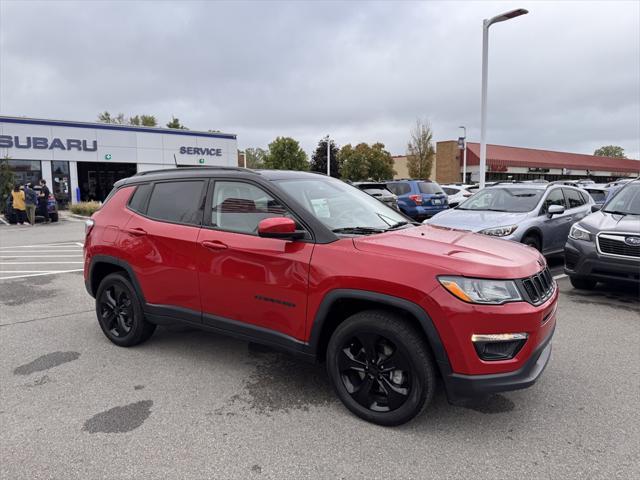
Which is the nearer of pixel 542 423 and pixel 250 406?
pixel 542 423

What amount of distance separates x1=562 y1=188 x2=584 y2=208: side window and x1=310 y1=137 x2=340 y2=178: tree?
1554 inches

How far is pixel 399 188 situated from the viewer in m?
15.6

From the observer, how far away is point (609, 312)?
18.5ft

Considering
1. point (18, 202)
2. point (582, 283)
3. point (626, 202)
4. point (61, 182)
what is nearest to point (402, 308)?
point (582, 283)

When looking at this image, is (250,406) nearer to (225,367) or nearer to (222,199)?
(225,367)

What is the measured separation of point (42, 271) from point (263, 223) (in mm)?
7255

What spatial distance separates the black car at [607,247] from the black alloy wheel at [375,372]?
14.1ft

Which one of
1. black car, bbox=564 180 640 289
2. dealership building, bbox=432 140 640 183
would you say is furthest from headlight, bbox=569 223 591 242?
dealership building, bbox=432 140 640 183

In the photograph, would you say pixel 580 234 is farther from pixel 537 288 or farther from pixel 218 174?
pixel 218 174

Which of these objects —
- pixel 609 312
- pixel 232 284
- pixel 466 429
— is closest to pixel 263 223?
pixel 232 284

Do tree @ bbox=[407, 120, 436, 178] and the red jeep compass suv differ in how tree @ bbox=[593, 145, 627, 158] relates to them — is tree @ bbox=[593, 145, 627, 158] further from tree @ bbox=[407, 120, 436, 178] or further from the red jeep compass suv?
the red jeep compass suv

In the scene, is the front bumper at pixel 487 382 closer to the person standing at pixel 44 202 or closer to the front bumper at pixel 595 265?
the front bumper at pixel 595 265

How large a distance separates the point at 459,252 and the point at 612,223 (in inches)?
173

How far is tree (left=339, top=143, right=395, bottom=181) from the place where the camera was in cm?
4850
